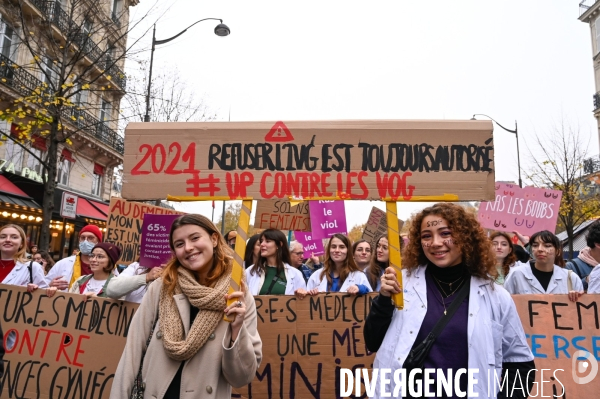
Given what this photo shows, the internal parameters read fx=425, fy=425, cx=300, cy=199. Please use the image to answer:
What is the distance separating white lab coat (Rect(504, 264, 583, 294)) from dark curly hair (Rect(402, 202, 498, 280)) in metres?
2.51

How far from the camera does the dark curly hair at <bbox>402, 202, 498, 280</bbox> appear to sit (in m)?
2.41

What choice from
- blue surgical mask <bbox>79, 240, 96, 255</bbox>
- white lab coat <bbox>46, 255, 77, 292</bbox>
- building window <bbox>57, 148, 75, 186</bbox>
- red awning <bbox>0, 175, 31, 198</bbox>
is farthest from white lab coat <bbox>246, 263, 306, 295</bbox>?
building window <bbox>57, 148, 75, 186</bbox>

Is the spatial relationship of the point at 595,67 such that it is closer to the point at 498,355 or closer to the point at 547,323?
the point at 547,323

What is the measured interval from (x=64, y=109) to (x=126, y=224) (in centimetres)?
702

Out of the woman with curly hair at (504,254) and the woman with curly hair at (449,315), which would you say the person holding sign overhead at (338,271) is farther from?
the woman with curly hair at (449,315)

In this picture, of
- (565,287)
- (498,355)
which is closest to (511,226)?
(565,287)

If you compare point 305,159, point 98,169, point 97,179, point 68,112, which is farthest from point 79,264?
point 97,179

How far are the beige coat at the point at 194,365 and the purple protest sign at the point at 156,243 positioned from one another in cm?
211

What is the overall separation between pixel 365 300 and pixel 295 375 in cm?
102

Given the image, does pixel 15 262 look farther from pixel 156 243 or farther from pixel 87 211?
pixel 87 211

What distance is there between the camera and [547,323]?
13.3 ft

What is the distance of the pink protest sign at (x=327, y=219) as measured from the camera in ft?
28.8

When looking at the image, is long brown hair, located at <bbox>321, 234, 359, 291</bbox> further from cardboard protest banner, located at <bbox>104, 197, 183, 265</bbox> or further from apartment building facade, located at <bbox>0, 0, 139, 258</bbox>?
apartment building facade, located at <bbox>0, 0, 139, 258</bbox>

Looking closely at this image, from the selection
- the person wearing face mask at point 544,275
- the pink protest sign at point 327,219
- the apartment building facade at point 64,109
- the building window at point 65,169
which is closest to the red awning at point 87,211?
the apartment building facade at point 64,109
